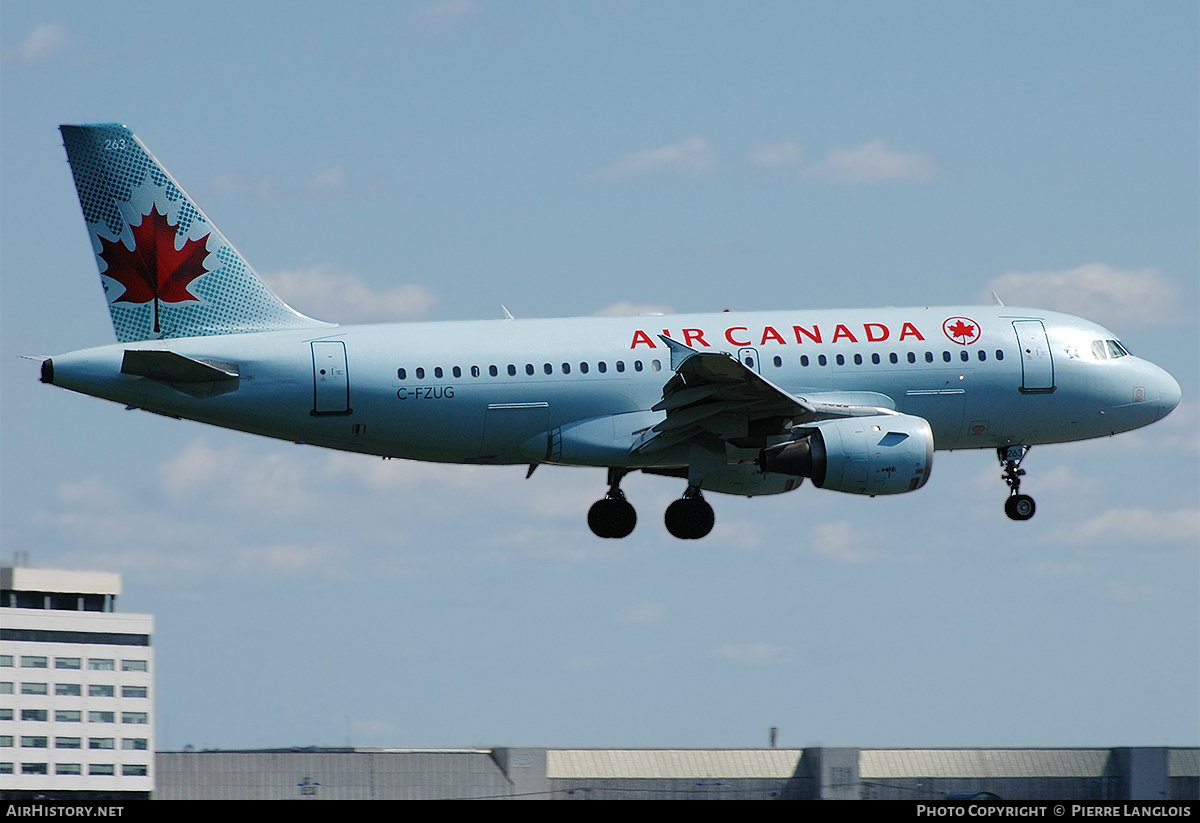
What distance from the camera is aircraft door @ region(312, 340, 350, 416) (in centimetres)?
5088

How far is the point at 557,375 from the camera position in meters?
51.9

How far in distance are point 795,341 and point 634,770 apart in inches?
1341

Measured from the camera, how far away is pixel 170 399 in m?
50.7

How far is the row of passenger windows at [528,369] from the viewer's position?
51.3 metres

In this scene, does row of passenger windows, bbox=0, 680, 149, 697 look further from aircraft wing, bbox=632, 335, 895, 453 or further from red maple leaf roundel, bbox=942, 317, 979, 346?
red maple leaf roundel, bbox=942, 317, 979, 346

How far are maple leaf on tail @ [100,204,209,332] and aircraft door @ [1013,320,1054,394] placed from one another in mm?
25084

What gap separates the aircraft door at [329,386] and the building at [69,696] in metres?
50.6

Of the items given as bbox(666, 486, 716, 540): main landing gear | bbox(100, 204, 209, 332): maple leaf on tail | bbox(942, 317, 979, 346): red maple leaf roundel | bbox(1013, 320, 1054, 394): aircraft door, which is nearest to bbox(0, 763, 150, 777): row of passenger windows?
bbox(100, 204, 209, 332): maple leaf on tail

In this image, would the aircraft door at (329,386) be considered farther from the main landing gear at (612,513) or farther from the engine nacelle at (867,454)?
the engine nacelle at (867,454)

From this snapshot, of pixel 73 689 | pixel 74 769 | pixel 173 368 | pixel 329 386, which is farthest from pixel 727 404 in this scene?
pixel 73 689

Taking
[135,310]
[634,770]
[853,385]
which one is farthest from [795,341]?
[634,770]

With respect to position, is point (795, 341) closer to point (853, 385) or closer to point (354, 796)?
point (853, 385)

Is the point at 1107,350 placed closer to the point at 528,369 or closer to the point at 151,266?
the point at 528,369
